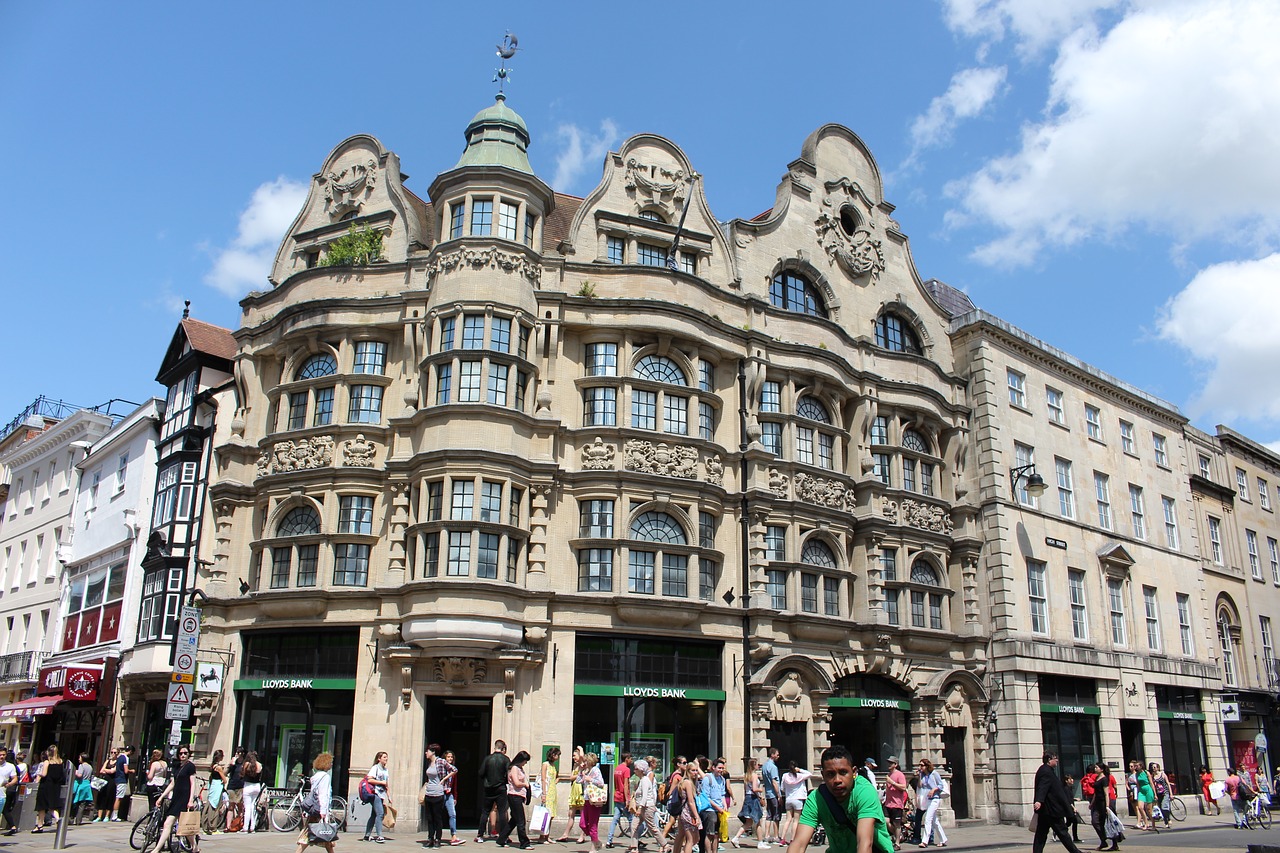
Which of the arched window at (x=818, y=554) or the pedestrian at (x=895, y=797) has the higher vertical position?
the arched window at (x=818, y=554)

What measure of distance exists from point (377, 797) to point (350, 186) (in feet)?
59.9

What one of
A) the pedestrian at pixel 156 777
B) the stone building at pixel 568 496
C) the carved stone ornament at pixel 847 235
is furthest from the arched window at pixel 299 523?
the carved stone ornament at pixel 847 235

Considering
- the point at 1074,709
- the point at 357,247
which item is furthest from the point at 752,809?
the point at 357,247

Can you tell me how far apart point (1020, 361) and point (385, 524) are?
23.9m

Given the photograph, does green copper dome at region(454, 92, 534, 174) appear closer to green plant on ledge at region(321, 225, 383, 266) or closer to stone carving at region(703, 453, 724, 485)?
green plant on ledge at region(321, 225, 383, 266)

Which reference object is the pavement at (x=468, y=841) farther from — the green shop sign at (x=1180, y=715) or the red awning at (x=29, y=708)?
the red awning at (x=29, y=708)

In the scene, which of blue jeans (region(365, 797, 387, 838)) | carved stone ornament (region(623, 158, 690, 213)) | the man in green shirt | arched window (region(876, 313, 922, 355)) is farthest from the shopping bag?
arched window (region(876, 313, 922, 355))

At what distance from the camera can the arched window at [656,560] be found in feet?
89.7

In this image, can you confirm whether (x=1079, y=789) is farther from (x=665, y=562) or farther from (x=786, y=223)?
(x=786, y=223)

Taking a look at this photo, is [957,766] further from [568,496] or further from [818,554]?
[568,496]

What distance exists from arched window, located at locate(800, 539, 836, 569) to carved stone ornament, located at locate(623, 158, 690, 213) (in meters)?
10.8

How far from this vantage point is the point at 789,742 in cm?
2883

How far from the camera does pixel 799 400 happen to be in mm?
32156

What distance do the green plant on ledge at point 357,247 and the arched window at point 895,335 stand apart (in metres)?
16.6
